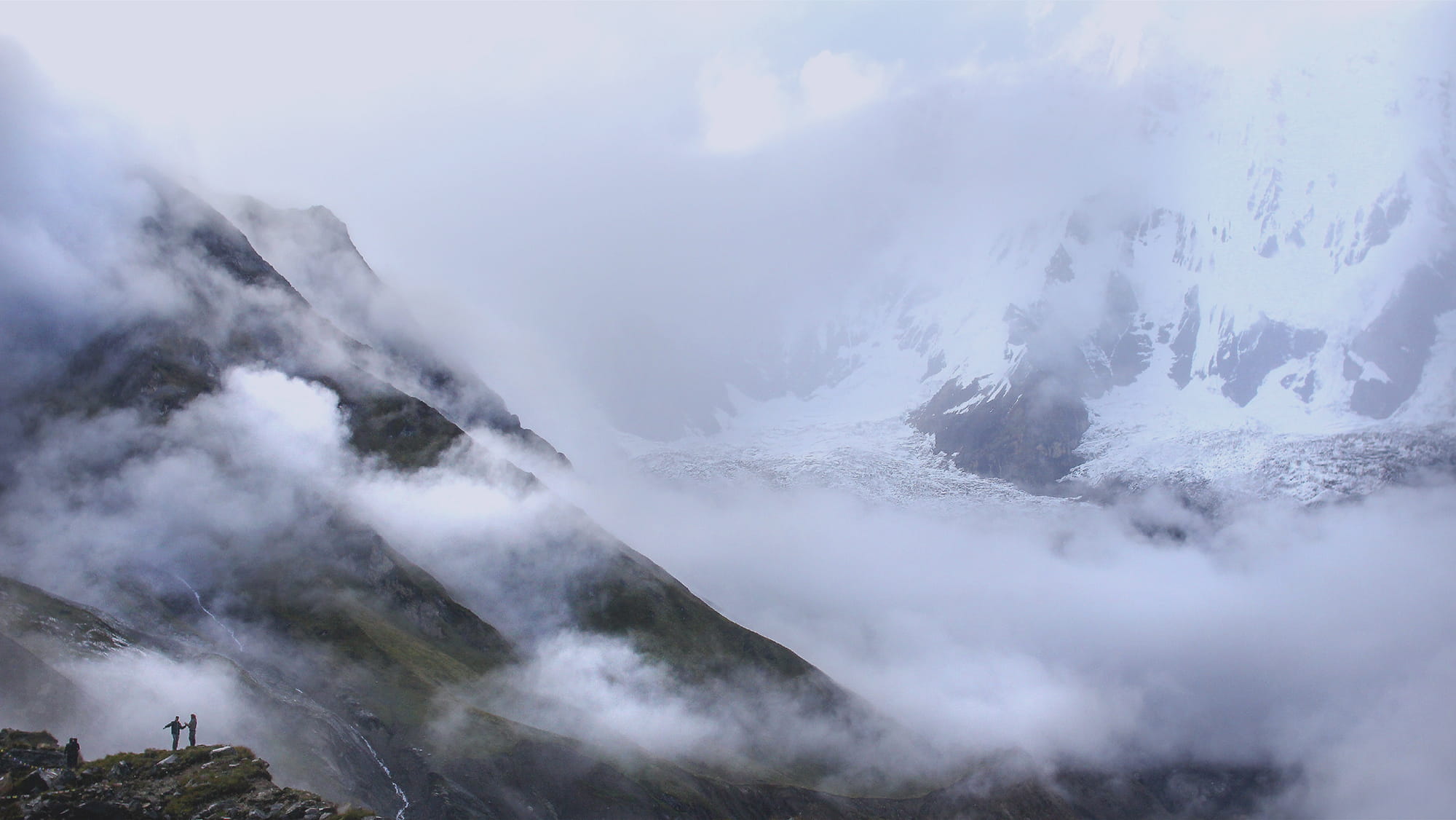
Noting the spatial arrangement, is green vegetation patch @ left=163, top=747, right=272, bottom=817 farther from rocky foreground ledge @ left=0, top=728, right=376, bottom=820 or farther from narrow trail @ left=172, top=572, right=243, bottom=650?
narrow trail @ left=172, top=572, right=243, bottom=650

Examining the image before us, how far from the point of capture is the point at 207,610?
160 meters

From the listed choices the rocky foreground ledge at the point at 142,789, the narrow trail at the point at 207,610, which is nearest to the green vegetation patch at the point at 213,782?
the rocky foreground ledge at the point at 142,789

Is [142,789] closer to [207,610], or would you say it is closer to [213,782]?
[213,782]

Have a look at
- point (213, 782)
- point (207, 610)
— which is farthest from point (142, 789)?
point (207, 610)

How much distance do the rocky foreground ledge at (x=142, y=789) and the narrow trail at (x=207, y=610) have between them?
2931 inches

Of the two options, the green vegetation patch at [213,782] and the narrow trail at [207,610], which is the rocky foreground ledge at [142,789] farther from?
the narrow trail at [207,610]

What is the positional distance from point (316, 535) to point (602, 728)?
59.6m

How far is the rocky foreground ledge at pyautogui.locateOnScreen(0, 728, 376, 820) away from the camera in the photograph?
74.1m

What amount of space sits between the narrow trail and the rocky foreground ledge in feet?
244

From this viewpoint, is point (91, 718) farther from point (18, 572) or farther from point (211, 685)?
point (18, 572)

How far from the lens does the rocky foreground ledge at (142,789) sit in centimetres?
7412

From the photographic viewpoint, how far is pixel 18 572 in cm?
14975

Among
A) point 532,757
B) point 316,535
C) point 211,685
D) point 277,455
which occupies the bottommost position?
point 211,685

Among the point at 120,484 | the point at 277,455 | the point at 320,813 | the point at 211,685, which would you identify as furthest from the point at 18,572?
the point at 320,813
